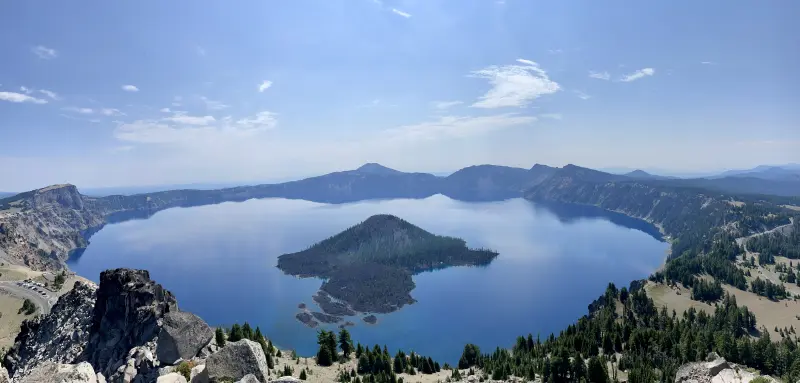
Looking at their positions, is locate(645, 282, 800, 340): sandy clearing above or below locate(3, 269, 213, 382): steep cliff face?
below

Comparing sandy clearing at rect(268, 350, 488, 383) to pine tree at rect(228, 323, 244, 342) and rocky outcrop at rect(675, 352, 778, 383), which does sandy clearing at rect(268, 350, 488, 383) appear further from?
rocky outcrop at rect(675, 352, 778, 383)

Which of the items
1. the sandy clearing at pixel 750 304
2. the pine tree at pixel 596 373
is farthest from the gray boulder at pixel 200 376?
the sandy clearing at pixel 750 304

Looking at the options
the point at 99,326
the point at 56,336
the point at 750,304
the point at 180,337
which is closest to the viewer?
the point at 180,337

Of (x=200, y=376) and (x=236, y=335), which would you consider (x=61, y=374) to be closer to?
(x=200, y=376)

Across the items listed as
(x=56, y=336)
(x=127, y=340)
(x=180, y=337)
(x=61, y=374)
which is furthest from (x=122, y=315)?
(x=61, y=374)

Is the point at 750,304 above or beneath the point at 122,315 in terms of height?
beneath

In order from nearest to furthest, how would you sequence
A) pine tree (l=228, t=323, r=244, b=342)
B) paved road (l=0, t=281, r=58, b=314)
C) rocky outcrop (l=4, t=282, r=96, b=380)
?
1. pine tree (l=228, t=323, r=244, b=342)
2. rocky outcrop (l=4, t=282, r=96, b=380)
3. paved road (l=0, t=281, r=58, b=314)

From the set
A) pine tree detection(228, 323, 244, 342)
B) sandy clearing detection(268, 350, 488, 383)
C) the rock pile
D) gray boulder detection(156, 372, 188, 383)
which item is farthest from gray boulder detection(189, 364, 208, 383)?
pine tree detection(228, 323, 244, 342)
